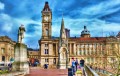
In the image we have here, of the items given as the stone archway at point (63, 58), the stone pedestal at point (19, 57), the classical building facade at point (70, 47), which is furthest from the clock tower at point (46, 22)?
the stone pedestal at point (19, 57)

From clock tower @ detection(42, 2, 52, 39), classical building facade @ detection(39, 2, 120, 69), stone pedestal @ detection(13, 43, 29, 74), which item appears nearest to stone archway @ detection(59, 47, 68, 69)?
classical building facade @ detection(39, 2, 120, 69)

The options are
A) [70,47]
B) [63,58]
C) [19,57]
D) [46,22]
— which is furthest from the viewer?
[70,47]

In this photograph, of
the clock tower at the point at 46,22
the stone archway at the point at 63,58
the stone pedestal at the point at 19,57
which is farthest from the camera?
the clock tower at the point at 46,22

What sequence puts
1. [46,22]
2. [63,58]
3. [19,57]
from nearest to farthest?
[19,57] < [63,58] < [46,22]

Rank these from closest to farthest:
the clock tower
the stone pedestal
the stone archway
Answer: the stone pedestal < the stone archway < the clock tower

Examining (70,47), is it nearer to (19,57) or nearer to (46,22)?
(46,22)

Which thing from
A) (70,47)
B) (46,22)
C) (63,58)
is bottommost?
(63,58)

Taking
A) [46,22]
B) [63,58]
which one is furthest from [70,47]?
[63,58]

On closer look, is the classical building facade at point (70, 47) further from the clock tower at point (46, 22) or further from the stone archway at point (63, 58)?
the stone archway at point (63, 58)

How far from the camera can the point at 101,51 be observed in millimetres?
127312

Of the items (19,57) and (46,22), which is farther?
(46,22)

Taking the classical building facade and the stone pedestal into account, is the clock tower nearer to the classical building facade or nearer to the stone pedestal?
the classical building facade

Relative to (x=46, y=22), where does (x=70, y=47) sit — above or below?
below

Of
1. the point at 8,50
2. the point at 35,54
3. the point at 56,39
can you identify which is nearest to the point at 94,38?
the point at 56,39
